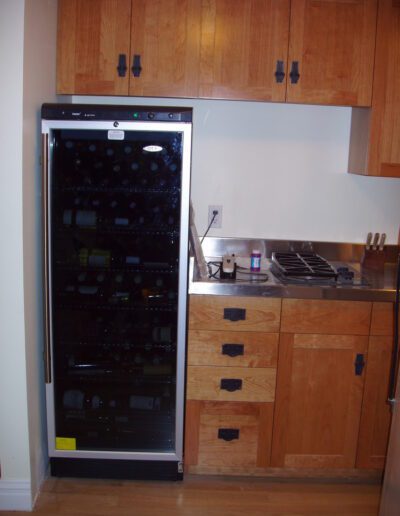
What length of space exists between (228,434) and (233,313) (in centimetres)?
56

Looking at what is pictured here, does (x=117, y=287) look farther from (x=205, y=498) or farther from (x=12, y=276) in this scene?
(x=205, y=498)

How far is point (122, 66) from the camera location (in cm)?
252

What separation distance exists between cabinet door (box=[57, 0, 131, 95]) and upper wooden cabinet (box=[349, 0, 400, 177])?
113cm

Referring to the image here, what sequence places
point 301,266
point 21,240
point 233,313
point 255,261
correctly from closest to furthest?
point 21,240 → point 233,313 → point 301,266 → point 255,261

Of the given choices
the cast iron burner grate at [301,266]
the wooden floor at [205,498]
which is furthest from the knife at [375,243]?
the wooden floor at [205,498]

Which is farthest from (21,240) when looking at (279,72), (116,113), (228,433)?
(279,72)

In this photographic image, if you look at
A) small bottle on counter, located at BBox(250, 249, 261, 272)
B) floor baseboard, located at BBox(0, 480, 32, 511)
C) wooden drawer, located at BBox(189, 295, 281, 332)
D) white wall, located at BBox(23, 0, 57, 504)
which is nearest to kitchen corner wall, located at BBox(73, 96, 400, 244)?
small bottle on counter, located at BBox(250, 249, 261, 272)

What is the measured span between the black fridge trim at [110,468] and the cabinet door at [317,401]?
52cm

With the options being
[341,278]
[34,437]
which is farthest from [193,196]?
[34,437]

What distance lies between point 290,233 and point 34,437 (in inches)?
62.7

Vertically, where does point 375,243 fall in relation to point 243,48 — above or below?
below

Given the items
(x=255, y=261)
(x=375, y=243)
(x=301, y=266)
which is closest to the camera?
(x=301, y=266)

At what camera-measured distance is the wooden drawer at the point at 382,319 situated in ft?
7.94

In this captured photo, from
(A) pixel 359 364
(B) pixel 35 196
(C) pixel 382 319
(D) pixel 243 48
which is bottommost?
(A) pixel 359 364
